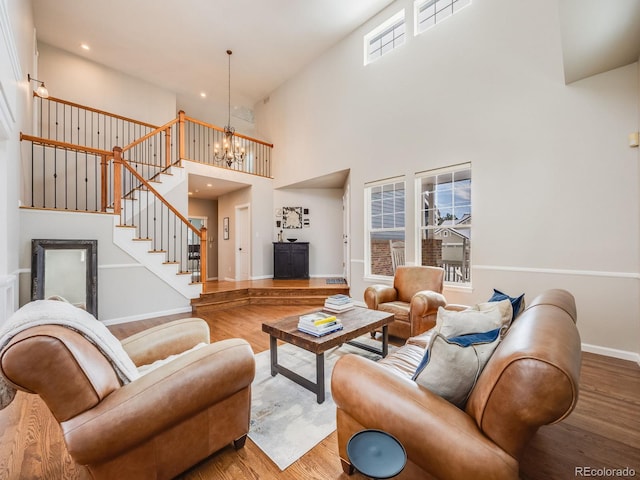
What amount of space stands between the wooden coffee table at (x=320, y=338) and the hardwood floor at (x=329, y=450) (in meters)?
0.48

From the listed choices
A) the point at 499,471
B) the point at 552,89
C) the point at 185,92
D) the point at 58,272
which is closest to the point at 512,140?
the point at 552,89

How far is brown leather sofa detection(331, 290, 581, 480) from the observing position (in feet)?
2.74

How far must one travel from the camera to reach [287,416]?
191 centimetres

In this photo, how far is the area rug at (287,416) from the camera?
163 centimetres

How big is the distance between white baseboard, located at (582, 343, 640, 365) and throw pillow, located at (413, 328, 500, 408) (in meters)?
2.81

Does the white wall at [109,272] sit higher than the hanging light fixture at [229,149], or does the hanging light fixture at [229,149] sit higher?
the hanging light fixture at [229,149]

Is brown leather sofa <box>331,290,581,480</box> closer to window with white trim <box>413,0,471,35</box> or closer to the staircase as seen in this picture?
the staircase

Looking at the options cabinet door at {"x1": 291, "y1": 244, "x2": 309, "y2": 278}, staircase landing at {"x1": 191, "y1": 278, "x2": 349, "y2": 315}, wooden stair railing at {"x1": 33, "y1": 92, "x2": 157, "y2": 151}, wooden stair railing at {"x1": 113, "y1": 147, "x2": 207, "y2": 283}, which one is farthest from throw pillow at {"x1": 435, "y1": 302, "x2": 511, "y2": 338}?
wooden stair railing at {"x1": 33, "y1": 92, "x2": 157, "y2": 151}

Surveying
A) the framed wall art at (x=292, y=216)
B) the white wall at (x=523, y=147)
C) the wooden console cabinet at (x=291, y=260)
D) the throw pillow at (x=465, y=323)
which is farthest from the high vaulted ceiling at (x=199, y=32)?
the throw pillow at (x=465, y=323)

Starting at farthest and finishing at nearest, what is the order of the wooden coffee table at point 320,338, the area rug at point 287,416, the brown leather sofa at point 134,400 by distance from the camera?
the wooden coffee table at point 320,338
the area rug at point 287,416
the brown leather sofa at point 134,400

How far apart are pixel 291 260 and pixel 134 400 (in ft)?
19.1

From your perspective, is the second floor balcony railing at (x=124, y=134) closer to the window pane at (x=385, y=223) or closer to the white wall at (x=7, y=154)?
the white wall at (x=7, y=154)

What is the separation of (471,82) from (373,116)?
1.61 metres

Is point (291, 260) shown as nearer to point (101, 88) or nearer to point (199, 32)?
point (199, 32)
